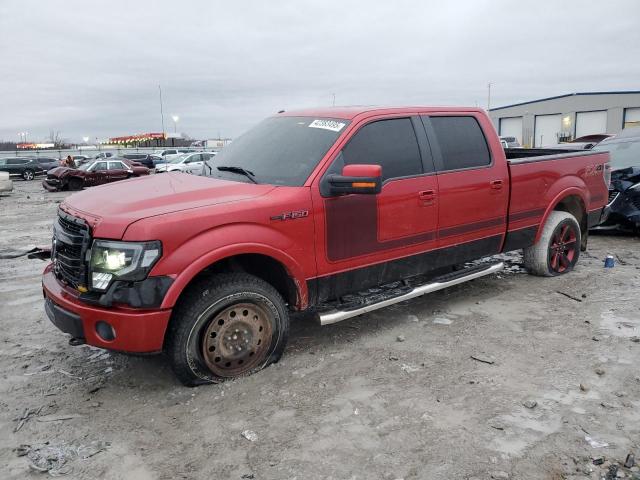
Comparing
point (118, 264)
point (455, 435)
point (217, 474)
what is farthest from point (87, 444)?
point (455, 435)

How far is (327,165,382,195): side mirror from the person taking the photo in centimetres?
358

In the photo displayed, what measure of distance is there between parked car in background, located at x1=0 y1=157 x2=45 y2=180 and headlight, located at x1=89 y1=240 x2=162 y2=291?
33756 mm

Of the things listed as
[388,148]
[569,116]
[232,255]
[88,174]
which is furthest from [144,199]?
[569,116]

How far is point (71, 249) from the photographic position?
348 centimetres

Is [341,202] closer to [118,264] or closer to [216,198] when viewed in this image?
[216,198]

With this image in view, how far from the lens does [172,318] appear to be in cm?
341

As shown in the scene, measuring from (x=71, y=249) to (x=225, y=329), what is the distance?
1.17 meters

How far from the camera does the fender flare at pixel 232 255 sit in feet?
10.6

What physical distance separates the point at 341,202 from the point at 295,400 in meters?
1.46

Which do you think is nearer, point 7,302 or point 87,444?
point 87,444

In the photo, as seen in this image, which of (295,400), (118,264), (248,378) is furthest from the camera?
(248,378)

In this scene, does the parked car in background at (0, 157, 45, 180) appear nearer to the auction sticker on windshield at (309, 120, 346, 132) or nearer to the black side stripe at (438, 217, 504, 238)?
the auction sticker on windshield at (309, 120, 346, 132)

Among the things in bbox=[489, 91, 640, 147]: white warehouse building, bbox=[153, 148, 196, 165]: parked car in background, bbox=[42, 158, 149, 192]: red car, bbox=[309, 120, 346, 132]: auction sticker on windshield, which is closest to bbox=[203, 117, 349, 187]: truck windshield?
bbox=[309, 120, 346, 132]: auction sticker on windshield

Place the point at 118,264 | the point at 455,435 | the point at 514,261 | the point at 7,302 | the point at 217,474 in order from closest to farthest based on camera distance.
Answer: the point at 217,474 < the point at 455,435 < the point at 118,264 < the point at 7,302 < the point at 514,261
